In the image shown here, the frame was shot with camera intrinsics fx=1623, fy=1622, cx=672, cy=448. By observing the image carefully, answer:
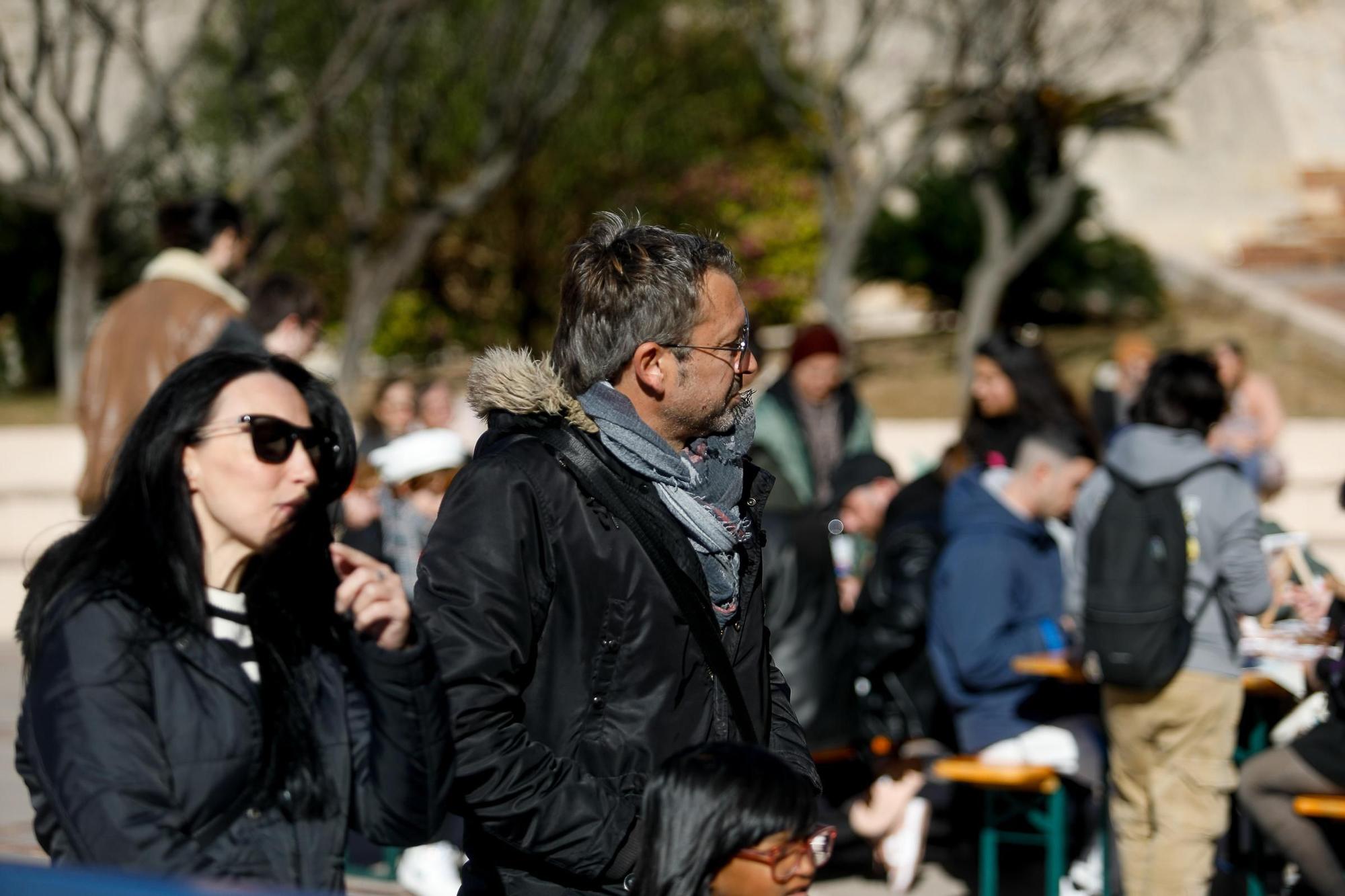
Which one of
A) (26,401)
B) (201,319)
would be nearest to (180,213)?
(201,319)

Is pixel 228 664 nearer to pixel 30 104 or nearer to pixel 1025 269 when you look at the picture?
pixel 30 104

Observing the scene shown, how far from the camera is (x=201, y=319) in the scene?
5.59 meters

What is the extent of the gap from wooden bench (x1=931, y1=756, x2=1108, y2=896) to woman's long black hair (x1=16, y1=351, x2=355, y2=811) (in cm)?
360

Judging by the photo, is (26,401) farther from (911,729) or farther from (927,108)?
(911,729)

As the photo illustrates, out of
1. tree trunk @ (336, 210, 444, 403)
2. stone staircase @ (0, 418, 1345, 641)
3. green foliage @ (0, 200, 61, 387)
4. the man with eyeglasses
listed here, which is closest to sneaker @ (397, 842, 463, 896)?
the man with eyeglasses

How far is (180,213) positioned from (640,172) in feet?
50.4

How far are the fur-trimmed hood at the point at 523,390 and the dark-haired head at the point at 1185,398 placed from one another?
304 cm

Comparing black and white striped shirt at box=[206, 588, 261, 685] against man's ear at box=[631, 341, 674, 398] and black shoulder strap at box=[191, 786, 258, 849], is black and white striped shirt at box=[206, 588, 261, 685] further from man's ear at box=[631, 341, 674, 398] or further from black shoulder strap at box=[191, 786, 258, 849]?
man's ear at box=[631, 341, 674, 398]

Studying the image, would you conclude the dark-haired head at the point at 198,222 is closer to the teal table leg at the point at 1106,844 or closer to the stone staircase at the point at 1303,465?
the teal table leg at the point at 1106,844

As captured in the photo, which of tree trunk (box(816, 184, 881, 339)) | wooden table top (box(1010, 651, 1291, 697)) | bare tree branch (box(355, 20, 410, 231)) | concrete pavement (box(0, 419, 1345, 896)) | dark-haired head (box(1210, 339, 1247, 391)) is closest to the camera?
wooden table top (box(1010, 651, 1291, 697))

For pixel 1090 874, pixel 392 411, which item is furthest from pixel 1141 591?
pixel 392 411

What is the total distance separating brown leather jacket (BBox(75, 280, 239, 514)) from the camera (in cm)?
552

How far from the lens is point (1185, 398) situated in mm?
5254

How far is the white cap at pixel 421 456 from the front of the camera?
6.40 metres
